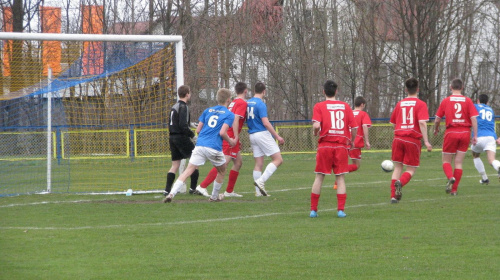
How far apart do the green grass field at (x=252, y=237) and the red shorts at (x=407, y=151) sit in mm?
661

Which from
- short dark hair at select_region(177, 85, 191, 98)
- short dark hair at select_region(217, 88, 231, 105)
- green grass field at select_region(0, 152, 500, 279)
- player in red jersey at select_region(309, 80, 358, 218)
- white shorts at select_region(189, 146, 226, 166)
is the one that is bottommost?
green grass field at select_region(0, 152, 500, 279)

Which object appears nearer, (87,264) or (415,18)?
(87,264)

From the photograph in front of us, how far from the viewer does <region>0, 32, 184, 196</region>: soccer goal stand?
13.5 meters

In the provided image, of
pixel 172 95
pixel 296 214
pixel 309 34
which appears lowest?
pixel 296 214

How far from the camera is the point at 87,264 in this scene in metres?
6.17

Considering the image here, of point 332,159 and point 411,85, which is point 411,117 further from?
point 332,159

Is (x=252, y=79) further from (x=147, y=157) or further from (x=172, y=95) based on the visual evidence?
(x=172, y=95)

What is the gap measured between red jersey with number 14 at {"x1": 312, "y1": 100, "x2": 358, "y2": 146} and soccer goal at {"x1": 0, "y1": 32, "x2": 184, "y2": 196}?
4490 millimetres

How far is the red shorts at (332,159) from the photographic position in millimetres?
8969

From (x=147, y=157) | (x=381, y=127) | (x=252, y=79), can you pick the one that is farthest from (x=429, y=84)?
(x=147, y=157)

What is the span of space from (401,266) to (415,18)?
25711mm

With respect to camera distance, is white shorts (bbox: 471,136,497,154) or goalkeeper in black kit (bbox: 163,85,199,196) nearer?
goalkeeper in black kit (bbox: 163,85,199,196)

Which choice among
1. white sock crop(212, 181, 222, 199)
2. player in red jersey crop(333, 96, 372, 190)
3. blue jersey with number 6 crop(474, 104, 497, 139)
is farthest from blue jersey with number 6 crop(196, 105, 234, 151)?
blue jersey with number 6 crop(474, 104, 497, 139)

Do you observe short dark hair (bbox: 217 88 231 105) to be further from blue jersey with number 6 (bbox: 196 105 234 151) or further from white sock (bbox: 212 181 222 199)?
white sock (bbox: 212 181 222 199)
